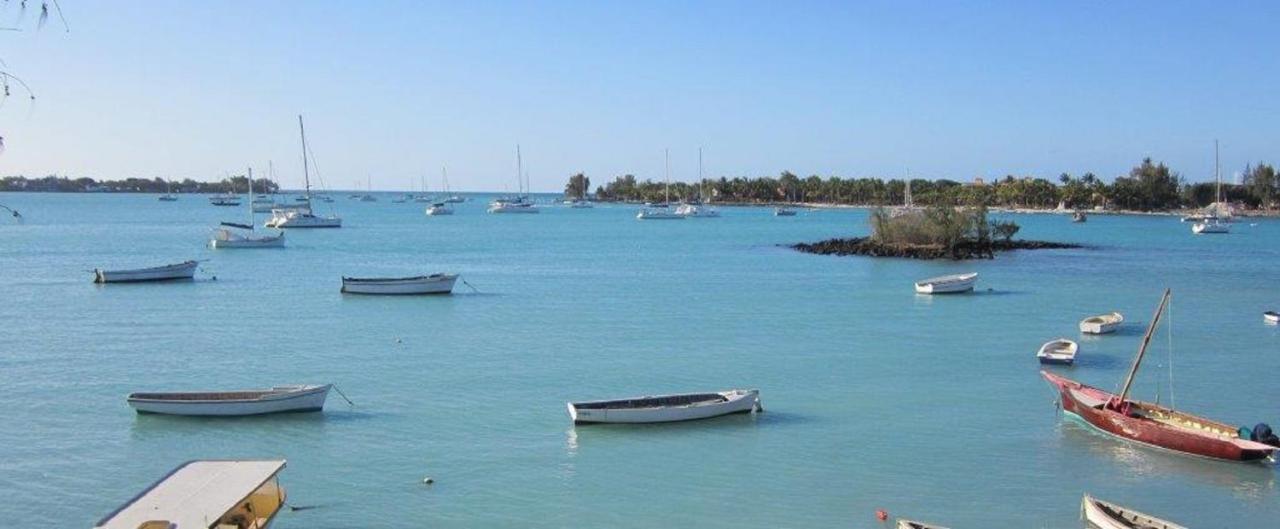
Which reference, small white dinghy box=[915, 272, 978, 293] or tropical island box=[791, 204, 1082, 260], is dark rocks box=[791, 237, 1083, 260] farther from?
small white dinghy box=[915, 272, 978, 293]

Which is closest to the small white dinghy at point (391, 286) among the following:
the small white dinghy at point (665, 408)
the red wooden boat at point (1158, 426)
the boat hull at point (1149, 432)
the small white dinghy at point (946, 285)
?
the small white dinghy at point (946, 285)

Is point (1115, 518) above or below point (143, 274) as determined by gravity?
below

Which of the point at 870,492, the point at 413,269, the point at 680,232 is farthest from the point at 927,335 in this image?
the point at 680,232

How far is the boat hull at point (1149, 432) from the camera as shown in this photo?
2473 cm

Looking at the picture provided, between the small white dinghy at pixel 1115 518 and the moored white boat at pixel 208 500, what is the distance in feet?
48.4

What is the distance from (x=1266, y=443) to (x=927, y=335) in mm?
20511

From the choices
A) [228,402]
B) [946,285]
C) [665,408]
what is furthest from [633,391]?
[946,285]

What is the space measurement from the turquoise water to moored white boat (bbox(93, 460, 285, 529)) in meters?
1.59

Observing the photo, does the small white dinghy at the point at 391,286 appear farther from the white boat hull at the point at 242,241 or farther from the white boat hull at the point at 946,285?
the white boat hull at the point at 242,241

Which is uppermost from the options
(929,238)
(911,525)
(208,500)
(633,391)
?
(929,238)

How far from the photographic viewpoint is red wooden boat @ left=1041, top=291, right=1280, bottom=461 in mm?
24781

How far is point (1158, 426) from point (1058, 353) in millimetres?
12385

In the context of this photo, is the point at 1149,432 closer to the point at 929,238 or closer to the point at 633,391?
the point at 633,391

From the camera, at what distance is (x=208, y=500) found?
18000 millimetres
